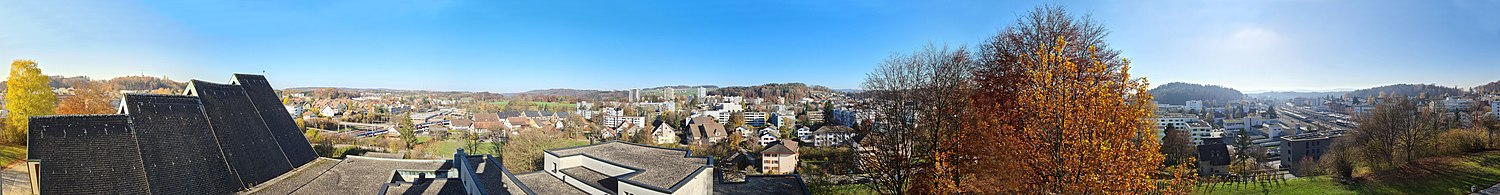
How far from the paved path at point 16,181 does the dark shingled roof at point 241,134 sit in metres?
2.12

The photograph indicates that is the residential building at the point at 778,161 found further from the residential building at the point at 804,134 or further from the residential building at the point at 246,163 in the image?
the residential building at the point at 804,134

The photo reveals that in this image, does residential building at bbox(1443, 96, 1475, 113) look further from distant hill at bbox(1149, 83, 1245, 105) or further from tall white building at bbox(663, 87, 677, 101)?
tall white building at bbox(663, 87, 677, 101)

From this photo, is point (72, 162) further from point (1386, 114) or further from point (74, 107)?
point (1386, 114)

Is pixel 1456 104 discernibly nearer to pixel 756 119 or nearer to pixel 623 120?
pixel 756 119

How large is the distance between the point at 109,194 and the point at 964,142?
10.6 m

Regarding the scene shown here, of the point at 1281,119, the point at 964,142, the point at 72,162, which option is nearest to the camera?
the point at 964,142

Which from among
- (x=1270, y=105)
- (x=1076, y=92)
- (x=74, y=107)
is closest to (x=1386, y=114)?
(x=1076, y=92)

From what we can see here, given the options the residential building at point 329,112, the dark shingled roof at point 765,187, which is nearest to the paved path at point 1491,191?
the dark shingled roof at point 765,187

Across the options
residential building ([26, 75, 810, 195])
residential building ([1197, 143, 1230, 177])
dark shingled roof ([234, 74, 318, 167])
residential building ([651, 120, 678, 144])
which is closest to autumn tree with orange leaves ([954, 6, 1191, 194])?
residential building ([26, 75, 810, 195])

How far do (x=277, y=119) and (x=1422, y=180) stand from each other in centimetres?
2955

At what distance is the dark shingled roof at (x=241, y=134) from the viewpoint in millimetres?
10016

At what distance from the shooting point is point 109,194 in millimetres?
7543

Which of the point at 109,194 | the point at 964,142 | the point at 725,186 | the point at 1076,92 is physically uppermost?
the point at 1076,92

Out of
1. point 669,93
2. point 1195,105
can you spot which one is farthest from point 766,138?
point 669,93
